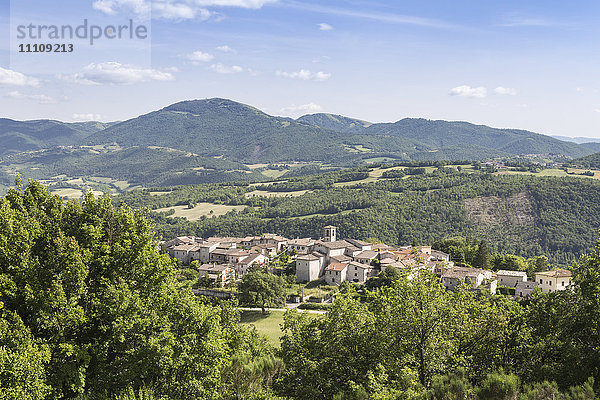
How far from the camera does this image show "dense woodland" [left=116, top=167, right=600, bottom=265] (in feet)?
410

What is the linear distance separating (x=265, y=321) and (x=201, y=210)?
127 metres

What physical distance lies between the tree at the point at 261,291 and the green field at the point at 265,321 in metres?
1.42

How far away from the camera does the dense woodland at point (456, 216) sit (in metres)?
125

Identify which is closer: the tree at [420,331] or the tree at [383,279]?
the tree at [420,331]

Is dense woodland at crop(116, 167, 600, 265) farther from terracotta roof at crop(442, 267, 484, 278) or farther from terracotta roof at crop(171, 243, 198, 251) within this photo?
terracotta roof at crop(442, 267, 484, 278)

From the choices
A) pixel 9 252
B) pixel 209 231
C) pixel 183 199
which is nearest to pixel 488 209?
pixel 209 231

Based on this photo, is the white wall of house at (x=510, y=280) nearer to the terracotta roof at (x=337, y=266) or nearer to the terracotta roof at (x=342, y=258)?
the terracotta roof at (x=337, y=266)

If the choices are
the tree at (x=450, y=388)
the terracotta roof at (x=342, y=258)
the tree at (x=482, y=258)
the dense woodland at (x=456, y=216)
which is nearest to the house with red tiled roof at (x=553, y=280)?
the tree at (x=482, y=258)

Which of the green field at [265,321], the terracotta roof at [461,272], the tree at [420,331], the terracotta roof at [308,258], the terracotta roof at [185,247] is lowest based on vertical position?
the green field at [265,321]

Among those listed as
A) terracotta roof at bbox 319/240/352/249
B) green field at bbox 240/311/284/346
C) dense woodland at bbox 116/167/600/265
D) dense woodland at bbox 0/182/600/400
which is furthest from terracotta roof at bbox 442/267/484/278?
dense woodland at bbox 116/167/600/265

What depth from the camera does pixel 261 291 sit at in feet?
194

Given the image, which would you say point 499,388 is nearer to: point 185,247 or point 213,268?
→ point 213,268

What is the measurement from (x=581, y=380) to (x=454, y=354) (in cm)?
436

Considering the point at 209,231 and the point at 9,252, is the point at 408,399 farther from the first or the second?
the point at 209,231
